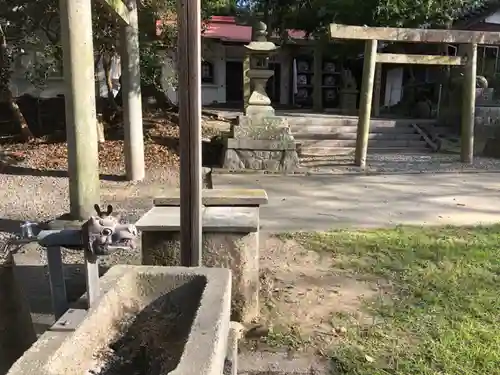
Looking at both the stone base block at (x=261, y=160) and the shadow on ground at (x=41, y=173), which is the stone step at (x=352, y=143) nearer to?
the stone base block at (x=261, y=160)

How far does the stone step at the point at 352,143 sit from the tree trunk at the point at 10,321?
9.21 m

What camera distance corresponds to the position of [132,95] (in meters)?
7.56

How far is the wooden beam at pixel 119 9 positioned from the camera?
19.3ft

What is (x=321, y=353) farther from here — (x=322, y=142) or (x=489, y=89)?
(x=489, y=89)

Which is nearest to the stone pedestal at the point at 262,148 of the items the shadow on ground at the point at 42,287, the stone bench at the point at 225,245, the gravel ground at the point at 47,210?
the gravel ground at the point at 47,210

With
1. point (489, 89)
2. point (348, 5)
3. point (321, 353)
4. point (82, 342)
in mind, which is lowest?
point (321, 353)

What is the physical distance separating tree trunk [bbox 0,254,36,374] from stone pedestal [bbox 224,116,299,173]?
6.47 m

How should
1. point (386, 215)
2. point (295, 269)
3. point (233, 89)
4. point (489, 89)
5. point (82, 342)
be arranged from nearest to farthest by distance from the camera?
1. point (82, 342)
2. point (295, 269)
3. point (386, 215)
4. point (489, 89)
5. point (233, 89)

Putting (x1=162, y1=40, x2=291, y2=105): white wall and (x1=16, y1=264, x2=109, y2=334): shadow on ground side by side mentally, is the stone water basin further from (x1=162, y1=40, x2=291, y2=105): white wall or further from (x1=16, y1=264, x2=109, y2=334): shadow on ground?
(x1=162, y1=40, x2=291, y2=105): white wall

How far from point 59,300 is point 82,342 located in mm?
211

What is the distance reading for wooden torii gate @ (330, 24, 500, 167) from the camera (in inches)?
324

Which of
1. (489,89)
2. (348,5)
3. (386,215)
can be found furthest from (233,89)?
(386,215)

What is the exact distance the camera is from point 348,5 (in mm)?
12297

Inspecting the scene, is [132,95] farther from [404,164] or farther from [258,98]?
[404,164]
